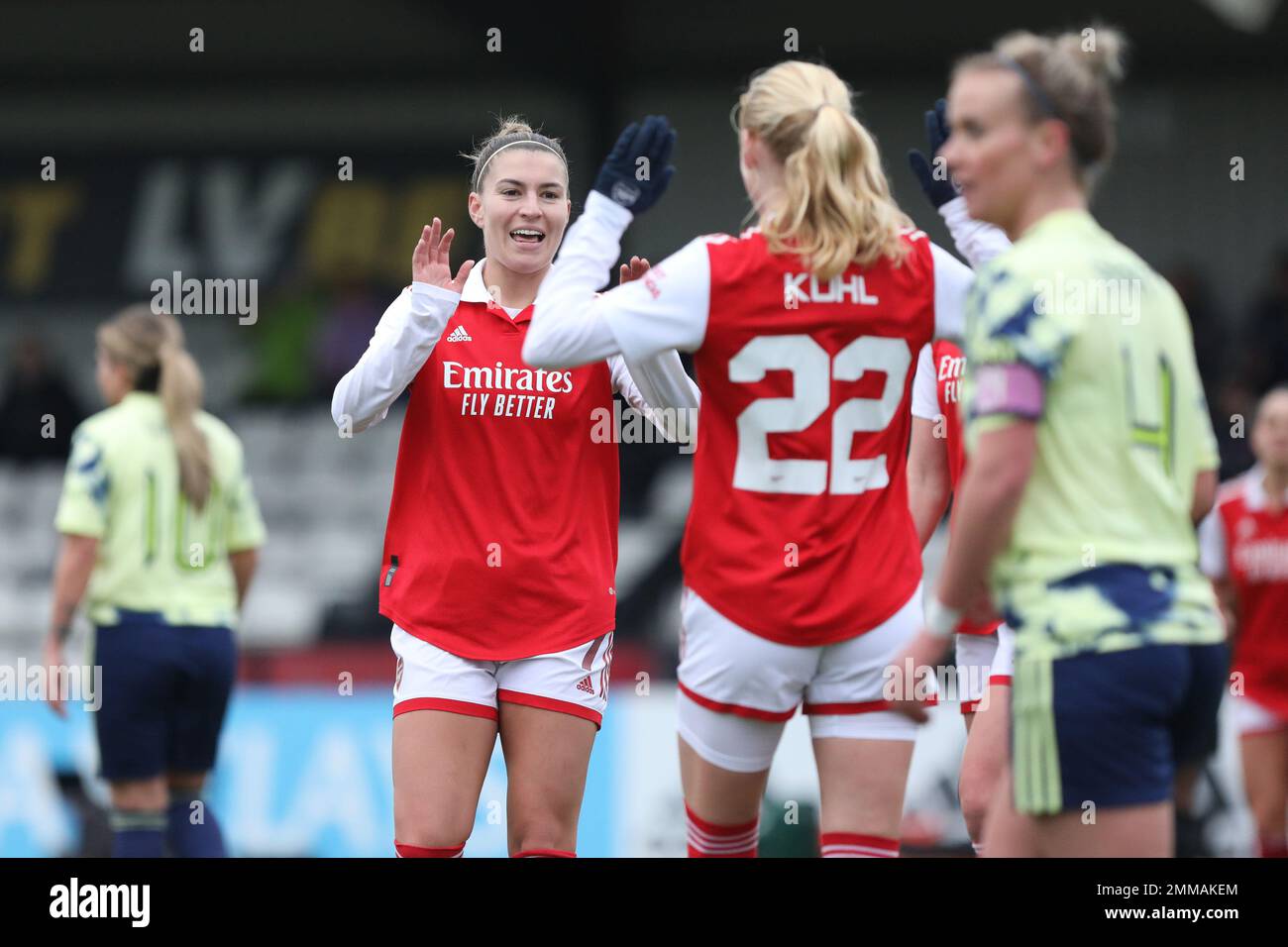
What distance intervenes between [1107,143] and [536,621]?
6.36 ft

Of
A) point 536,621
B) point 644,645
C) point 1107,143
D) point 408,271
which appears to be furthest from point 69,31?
point 1107,143

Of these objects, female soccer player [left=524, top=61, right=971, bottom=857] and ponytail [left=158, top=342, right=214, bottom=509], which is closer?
female soccer player [left=524, top=61, right=971, bottom=857]

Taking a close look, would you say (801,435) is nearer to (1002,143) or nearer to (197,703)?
(1002,143)

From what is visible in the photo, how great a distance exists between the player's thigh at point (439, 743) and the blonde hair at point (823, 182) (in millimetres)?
1459

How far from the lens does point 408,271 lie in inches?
603

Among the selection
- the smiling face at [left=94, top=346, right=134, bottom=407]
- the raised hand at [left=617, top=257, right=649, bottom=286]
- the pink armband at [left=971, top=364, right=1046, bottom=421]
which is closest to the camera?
the pink armband at [left=971, top=364, right=1046, bottom=421]

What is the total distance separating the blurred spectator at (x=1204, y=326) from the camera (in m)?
13.4

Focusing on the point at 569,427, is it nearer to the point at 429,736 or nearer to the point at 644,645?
the point at 429,736

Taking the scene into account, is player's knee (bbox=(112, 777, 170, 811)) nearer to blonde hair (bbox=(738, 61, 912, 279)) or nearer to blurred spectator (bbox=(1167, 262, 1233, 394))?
blonde hair (bbox=(738, 61, 912, 279))

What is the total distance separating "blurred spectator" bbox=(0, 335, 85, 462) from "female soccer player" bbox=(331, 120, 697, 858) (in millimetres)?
10938

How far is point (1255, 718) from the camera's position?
799 centimetres

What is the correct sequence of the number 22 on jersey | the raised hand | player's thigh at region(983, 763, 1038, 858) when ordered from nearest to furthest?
player's thigh at region(983, 763, 1038, 858), the number 22 on jersey, the raised hand

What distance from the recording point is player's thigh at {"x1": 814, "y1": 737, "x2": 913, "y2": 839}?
12.2 ft

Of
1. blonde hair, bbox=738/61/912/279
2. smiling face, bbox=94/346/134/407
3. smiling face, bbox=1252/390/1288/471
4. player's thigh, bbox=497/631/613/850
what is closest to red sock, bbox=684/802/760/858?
player's thigh, bbox=497/631/613/850
